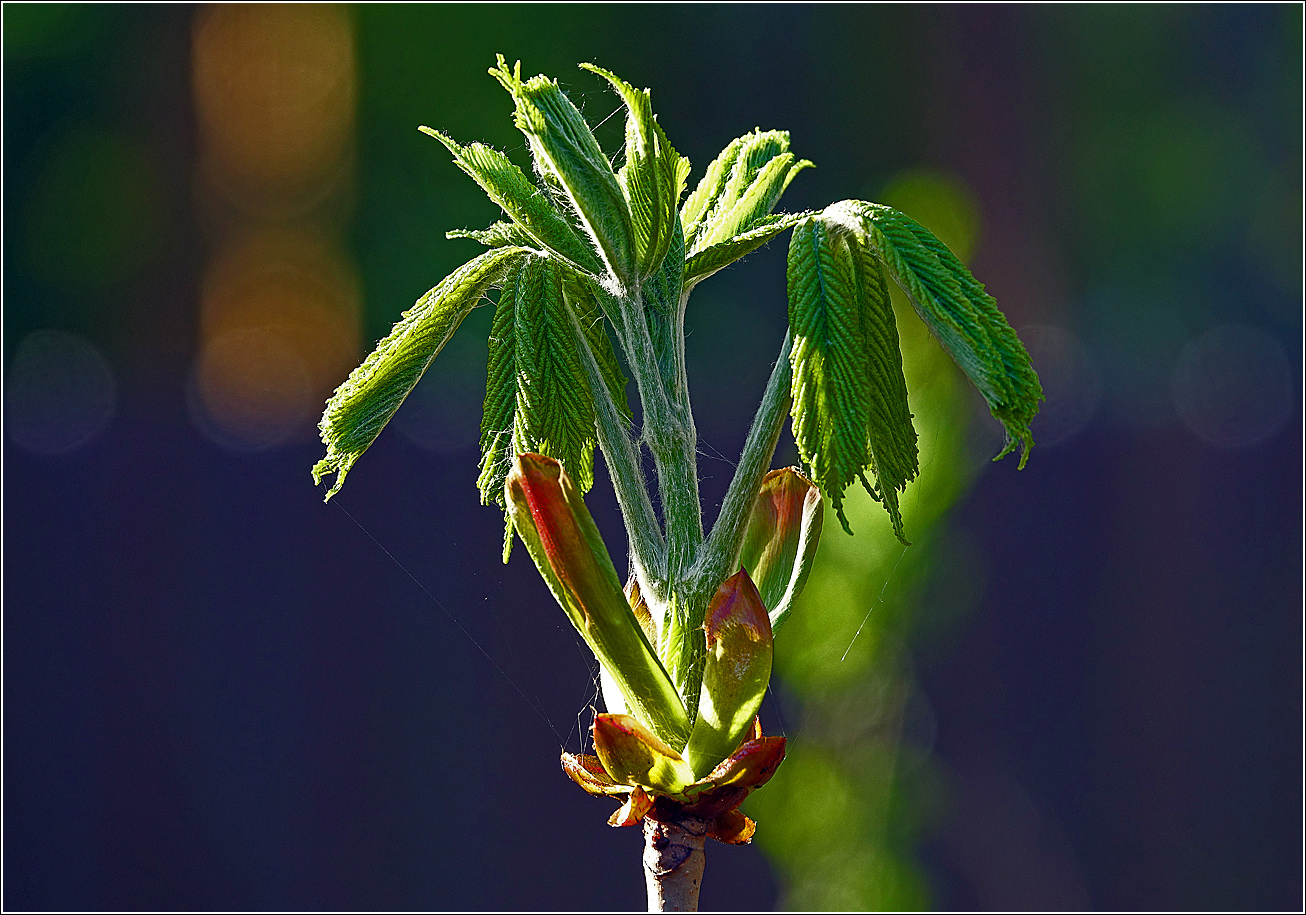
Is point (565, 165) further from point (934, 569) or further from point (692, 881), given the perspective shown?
point (934, 569)

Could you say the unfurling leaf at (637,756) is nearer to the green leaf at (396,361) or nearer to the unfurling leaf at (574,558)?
the unfurling leaf at (574,558)

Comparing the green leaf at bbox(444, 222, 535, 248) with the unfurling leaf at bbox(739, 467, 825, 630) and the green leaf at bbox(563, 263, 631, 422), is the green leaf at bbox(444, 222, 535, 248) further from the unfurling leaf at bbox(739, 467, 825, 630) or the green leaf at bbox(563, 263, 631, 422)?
the unfurling leaf at bbox(739, 467, 825, 630)

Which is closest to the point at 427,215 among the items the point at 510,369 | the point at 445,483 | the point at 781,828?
the point at 445,483

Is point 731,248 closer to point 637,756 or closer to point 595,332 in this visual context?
point 595,332

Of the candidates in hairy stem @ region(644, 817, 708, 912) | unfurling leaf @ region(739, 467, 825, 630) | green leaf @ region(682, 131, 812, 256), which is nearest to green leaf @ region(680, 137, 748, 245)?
green leaf @ region(682, 131, 812, 256)

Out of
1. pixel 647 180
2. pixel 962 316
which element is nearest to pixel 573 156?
pixel 647 180
